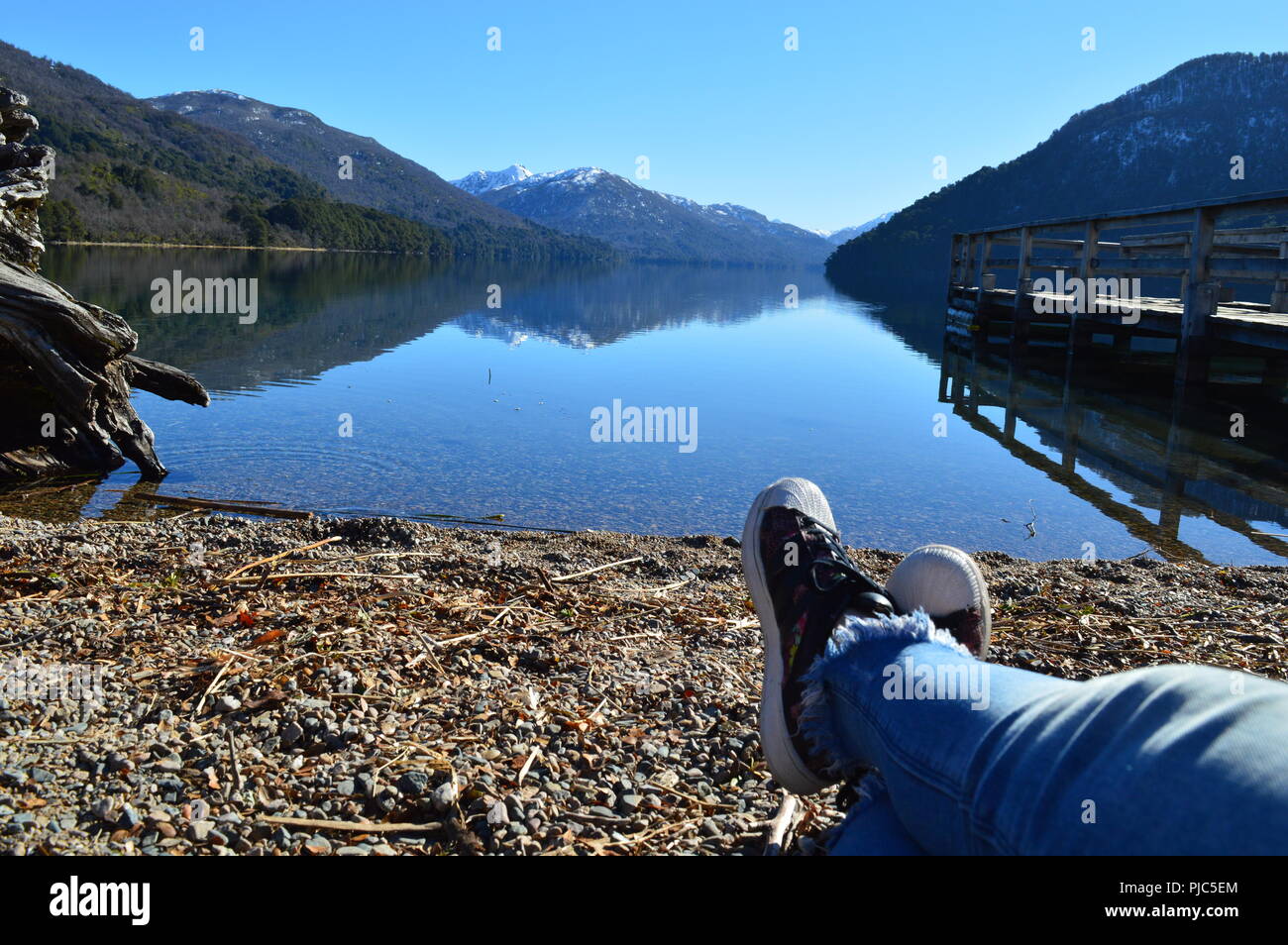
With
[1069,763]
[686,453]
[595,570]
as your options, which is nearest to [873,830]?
[1069,763]

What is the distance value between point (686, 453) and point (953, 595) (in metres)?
7.35

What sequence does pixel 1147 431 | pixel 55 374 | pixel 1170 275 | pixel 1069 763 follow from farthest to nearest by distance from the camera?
1. pixel 1170 275
2. pixel 1147 431
3. pixel 55 374
4. pixel 1069 763

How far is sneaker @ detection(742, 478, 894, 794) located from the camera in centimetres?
213

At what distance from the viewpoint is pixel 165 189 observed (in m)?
98.7

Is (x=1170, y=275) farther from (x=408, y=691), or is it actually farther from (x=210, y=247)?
(x=210, y=247)

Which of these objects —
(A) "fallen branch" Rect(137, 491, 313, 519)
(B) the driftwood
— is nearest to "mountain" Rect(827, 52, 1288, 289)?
(B) the driftwood

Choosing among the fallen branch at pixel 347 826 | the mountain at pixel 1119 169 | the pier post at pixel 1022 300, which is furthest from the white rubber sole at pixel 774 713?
the mountain at pixel 1119 169

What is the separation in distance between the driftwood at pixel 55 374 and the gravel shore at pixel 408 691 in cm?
285

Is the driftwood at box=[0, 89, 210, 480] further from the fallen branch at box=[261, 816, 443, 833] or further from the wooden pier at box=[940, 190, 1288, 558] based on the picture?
the wooden pier at box=[940, 190, 1288, 558]

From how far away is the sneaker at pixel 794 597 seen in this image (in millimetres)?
2135

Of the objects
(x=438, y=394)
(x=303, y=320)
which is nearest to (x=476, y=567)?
(x=438, y=394)

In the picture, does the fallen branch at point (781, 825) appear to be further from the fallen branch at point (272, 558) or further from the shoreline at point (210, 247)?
the shoreline at point (210, 247)
